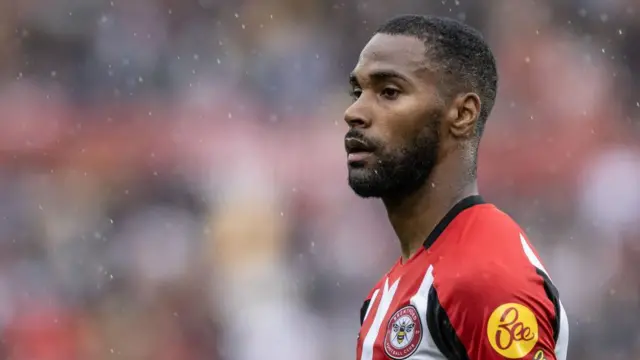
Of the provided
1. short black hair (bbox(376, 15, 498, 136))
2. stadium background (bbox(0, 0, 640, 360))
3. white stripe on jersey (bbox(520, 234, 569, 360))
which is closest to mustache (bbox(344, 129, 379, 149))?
short black hair (bbox(376, 15, 498, 136))

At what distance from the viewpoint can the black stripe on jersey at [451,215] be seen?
2.88 metres

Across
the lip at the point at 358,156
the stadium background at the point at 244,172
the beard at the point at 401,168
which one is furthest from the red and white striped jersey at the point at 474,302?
the stadium background at the point at 244,172

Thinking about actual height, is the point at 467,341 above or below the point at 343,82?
below

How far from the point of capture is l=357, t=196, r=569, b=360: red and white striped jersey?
2443 mm

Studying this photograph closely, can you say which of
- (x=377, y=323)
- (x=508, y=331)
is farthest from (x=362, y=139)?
(x=508, y=331)

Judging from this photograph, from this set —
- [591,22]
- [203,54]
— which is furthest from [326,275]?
[591,22]

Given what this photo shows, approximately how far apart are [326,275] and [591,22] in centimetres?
273

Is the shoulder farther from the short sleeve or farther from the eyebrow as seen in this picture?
the eyebrow

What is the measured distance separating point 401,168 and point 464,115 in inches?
8.4

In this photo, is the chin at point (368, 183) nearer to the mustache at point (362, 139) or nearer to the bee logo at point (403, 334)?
the mustache at point (362, 139)

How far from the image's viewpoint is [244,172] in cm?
814

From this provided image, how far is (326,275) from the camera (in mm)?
7695

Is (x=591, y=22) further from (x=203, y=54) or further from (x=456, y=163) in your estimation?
(x=456, y=163)

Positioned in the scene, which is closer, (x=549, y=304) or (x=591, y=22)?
(x=549, y=304)
